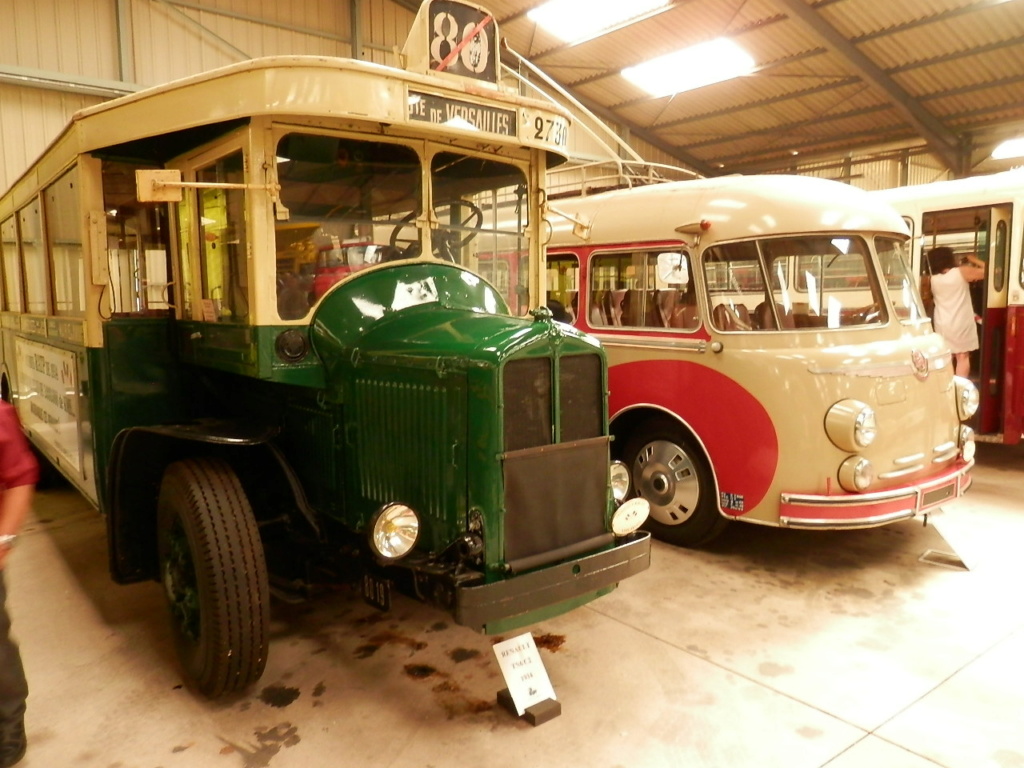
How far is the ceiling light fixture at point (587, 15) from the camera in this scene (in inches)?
425

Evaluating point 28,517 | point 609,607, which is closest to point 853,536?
point 609,607

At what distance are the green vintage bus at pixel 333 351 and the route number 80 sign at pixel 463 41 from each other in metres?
0.01

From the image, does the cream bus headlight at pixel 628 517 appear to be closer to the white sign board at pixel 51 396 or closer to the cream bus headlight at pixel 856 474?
the cream bus headlight at pixel 856 474

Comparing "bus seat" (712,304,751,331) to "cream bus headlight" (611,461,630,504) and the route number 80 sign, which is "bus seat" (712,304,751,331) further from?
the route number 80 sign

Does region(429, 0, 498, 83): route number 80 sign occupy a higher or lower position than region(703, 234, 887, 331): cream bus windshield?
higher

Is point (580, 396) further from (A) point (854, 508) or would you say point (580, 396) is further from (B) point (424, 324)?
(A) point (854, 508)

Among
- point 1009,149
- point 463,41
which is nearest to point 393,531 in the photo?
point 463,41

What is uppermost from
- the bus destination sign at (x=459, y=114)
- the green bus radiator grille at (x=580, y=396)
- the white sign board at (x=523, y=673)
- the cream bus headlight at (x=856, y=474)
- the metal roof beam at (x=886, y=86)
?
A: the metal roof beam at (x=886, y=86)

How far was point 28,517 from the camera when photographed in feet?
17.8

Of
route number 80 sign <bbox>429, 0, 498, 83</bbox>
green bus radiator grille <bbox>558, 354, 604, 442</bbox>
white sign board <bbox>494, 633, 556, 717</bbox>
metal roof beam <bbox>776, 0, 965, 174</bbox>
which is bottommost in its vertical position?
white sign board <bbox>494, 633, 556, 717</bbox>

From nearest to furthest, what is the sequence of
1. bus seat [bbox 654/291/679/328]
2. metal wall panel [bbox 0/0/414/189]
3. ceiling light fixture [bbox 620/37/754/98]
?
bus seat [bbox 654/291/679/328] → metal wall panel [bbox 0/0/414/189] → ceiling light fixture [bbox 620/37/754/98]

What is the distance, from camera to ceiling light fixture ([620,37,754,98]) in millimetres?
11422

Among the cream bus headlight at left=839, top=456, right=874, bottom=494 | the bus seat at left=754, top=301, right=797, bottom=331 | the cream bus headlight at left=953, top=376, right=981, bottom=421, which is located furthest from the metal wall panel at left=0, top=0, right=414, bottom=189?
the cream bus headlight at left=953, top=376, right=981, bottom=421

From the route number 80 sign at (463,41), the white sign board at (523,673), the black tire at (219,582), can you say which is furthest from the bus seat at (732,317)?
the black tire at (219,582)
